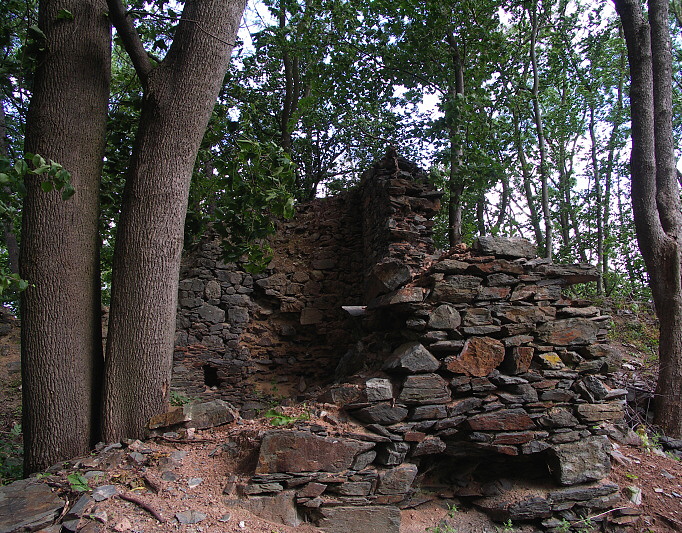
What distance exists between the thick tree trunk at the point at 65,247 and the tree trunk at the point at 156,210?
0.22 m

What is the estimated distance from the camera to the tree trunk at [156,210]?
3.46 m

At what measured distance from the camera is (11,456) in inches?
184

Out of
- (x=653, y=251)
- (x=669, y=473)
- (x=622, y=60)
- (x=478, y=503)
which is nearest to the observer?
(x=478, y=503)

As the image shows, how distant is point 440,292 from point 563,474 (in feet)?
6.40

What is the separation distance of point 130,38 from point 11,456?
4.50 m

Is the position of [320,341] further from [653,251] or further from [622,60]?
[622,60]

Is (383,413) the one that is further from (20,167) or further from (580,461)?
(20,167)

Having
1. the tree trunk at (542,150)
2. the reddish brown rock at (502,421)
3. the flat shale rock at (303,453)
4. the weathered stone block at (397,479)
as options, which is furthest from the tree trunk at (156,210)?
the tree trunk at (542,150)

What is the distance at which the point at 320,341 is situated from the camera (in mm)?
8469

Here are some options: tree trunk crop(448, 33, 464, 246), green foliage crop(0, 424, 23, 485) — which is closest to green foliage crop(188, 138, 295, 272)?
green foliage crop(0, 424, 23, 485)

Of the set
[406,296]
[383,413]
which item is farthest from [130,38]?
[383,413]

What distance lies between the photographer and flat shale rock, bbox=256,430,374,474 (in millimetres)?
3277

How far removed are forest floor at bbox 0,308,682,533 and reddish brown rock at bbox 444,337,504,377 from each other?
1107 mm

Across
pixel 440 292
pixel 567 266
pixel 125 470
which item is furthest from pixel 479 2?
pixel 125 470
